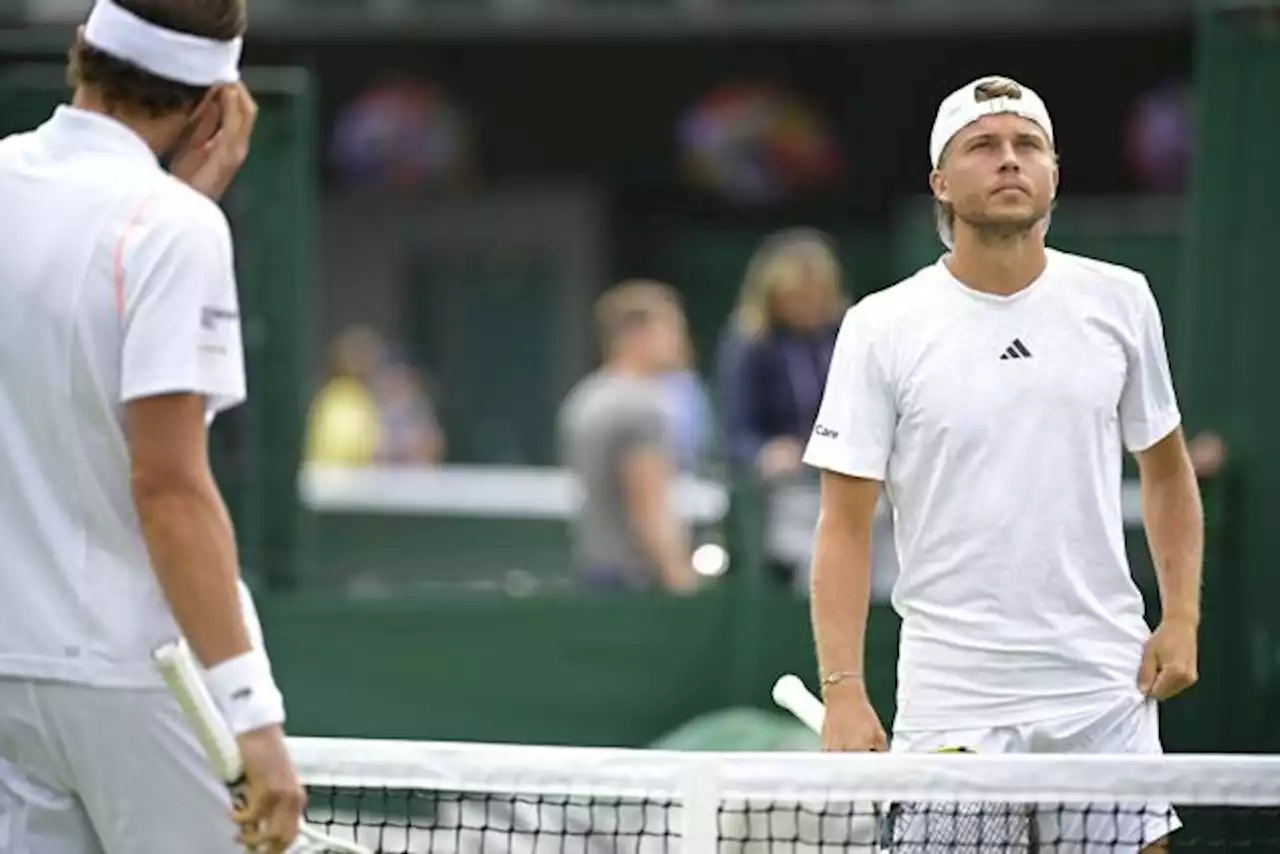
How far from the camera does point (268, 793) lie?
425 cm

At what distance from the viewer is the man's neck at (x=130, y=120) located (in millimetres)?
4555

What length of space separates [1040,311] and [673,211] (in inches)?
701

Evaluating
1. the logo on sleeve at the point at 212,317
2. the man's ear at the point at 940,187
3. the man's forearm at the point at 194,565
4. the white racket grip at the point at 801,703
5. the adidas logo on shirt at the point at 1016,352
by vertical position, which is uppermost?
the man's ear at the point at 940,187

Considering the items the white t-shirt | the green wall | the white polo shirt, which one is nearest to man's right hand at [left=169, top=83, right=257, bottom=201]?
the white polo shirt

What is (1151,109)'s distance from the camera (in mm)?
21469

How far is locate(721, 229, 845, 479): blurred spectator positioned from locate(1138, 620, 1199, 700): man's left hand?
5.14 m

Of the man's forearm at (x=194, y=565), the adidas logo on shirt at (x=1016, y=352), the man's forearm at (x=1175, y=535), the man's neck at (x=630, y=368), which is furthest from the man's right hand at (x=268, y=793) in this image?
the man's neck at (x=630, y=368)

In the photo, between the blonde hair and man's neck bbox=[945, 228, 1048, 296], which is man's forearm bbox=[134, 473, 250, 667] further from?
the blonde hair

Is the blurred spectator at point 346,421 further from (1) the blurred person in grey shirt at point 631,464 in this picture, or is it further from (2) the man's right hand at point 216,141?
(2) the man's right hand at point 216,141

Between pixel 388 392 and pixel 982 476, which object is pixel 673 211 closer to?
pixel 388 392

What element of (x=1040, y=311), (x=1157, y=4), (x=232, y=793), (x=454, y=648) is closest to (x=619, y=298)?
(x=454, y=648)

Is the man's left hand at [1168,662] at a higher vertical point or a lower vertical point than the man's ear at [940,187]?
lower

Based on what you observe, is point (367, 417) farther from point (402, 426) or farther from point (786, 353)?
point (786, 353)

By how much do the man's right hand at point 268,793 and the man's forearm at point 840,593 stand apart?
1572 millimetres
